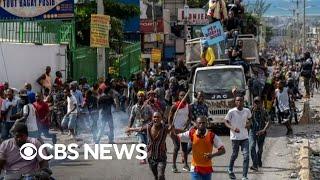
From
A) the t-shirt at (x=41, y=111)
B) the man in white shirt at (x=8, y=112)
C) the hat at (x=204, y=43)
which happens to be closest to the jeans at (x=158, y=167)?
the t-shirt at (x=41, y=111)

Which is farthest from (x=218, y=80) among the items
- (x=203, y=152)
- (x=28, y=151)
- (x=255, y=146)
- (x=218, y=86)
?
(x=28, y=151)

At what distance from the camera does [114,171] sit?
53.7ft

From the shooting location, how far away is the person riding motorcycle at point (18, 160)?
9.71 m

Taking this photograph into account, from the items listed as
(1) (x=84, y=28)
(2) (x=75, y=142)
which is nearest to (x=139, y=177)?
(2) (x=75, y=142)

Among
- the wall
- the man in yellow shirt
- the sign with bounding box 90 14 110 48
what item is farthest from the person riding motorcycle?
the man in yellow shirt

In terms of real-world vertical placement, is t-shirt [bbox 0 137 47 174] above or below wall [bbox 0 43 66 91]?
below

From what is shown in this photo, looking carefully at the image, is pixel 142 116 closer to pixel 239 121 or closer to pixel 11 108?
pixel 239 121

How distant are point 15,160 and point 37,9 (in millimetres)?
20996

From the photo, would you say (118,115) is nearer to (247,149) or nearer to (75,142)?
(75,142)

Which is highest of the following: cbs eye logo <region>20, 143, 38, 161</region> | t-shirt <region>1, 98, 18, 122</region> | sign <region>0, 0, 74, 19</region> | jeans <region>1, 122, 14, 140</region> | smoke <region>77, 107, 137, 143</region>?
sign <region>0, 0, 74, 19</region>

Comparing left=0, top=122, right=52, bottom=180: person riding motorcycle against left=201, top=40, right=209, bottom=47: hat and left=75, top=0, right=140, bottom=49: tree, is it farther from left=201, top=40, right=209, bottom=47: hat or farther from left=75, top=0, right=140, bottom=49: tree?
left=75, top=0, right=140, bottom=49: tree

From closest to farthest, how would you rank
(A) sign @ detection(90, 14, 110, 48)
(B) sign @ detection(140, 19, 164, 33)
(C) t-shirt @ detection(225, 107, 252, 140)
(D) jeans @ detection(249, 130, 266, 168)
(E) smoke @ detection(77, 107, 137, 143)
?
(C) t-shirt @ detection(225, 107, 252, 140) → (D) jeans @ detection(249, 130, 266, 168) → (E) smoke @ detection(77, 107, 137, 143) → (A) sign @ detection(90, 14, 110, 48) → (B) sign @ detection(140, 19, 164, 33)

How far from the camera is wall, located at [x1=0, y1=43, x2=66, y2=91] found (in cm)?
2530

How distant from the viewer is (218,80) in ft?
78.2
